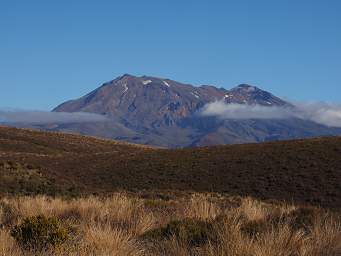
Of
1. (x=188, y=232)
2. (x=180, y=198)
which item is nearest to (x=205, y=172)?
(x=180, y=198)

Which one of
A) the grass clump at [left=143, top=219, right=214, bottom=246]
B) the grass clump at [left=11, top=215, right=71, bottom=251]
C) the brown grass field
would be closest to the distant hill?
the brown grass field

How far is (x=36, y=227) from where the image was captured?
386 inches

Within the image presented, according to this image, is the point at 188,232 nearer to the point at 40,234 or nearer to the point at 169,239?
the point at 169,239

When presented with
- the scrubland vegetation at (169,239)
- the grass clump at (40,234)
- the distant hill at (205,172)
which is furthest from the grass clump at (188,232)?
the distant hill at (205,172)

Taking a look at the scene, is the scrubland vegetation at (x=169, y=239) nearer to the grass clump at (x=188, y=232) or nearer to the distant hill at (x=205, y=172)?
the grass clump at (x=188, y=232)

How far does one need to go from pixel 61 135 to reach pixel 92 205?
88012 mm

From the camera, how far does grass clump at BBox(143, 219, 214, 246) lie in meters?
10.1

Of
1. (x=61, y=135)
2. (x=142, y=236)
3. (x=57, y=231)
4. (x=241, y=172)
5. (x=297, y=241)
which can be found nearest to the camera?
(x=297, y=241)

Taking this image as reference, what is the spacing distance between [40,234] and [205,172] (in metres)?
45.4

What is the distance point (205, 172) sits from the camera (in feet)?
179

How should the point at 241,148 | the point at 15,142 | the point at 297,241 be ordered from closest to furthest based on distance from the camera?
the point at 297,241 < the point at 241,148 < the point at 15,142

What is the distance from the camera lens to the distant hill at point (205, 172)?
140 feet

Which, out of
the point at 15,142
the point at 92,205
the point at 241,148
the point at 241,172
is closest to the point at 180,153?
the point at 241,148

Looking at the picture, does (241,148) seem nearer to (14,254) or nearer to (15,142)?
Answer: (15,142)
